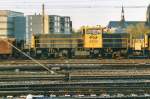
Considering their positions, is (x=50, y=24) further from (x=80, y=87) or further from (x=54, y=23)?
(x=80, y=87)

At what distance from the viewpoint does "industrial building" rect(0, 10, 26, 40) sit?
9412cm

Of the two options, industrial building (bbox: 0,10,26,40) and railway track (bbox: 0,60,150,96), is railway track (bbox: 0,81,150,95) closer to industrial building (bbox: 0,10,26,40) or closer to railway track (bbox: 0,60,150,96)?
railway track (bbox: 0,60,150,96)

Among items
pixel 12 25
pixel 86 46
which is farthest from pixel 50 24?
pixel 86 46

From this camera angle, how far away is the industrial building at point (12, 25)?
Answer: 3706 inches

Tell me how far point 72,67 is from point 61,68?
32.2 inches

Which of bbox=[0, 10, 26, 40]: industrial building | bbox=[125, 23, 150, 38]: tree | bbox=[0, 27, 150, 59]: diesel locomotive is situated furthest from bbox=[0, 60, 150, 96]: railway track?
bbox=[0, 10, 26, 40]: industrial building

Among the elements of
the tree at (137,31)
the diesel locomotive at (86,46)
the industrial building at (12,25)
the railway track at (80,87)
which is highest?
the industrial building at (12,25)

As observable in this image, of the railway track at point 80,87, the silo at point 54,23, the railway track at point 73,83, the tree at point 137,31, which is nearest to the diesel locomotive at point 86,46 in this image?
the tree at point 137,31

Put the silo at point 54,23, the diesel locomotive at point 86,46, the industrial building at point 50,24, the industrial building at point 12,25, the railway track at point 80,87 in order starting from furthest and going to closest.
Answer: the silo at point 54,23 < the industrial building at point 12,25 < the industrial building at point 50,24 < the diesel locomotive at point 86,46 < the railway track at point 80,87

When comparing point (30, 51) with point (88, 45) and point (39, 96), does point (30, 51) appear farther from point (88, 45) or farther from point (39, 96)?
point (39, 96)

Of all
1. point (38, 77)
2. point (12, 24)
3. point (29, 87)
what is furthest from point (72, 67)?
point (12, 24)

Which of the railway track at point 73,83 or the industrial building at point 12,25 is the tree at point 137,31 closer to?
the railway track at point 73,83

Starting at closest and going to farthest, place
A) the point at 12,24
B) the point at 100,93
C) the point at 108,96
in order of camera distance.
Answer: the point at 108,96 < the point at 100,93 < the point at 12,24

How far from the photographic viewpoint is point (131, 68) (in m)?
23.3
